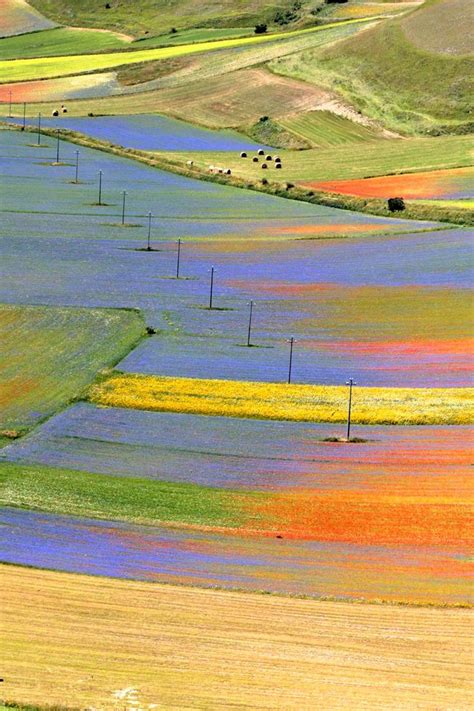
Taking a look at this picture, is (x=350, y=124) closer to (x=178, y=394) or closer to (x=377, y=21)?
(x=377, y=21)

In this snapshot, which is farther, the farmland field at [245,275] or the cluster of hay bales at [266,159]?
the cluster of hay bales at [266,159]

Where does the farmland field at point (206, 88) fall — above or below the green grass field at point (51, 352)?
above

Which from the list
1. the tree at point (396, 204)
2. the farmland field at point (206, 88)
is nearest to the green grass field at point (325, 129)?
the farmland field at point (206, 88)

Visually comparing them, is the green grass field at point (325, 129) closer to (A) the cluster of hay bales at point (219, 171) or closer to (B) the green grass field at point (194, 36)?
(A) the cluster of hay bales at point (219, 171)

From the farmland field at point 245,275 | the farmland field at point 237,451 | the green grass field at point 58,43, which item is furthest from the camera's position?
the green grass field at point 58,43

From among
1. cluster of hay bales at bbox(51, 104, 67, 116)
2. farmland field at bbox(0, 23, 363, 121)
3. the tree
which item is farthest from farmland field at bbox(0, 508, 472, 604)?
cluster of hay bales at bbox(51, 104, 67, 116)

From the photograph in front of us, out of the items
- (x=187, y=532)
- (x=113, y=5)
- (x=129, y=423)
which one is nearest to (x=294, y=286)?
(x=129, y=423)

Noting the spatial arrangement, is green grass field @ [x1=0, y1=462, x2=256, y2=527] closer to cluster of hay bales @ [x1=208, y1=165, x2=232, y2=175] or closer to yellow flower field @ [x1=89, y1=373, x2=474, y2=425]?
yellow flower field @ [x1=89, y1=373, x2=474, y2=425]
